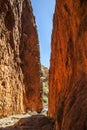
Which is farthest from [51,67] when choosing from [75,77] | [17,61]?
[75,77]

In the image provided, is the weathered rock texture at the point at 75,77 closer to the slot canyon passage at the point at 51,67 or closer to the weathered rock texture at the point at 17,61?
the slot canyon passage at the point at 51,67

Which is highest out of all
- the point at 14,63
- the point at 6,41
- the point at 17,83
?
the point at 6,41

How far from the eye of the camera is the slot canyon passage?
6.58m

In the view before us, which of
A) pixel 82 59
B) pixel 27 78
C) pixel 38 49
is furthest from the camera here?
pixel 38 49

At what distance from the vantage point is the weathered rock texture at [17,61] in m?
20.6

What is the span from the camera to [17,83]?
80.5 ft

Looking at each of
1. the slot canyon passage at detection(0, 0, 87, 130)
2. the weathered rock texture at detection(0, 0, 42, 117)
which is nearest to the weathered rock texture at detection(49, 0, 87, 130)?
the slot canyon passage at detection(0, 0, 87, 130)

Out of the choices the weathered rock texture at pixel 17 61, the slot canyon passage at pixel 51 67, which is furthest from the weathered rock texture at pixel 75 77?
the weathered rock texture at pixel 17 61

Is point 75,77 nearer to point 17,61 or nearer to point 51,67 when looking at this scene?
point 51,67

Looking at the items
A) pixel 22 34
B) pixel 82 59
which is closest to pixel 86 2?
pixel 82 59

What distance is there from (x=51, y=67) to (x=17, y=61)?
4.63 meters

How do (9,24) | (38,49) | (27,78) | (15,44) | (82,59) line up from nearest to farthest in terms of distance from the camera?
(82,59)
(9,24)
(15,44)
(27,78)
(38,49)

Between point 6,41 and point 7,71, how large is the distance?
2469mm

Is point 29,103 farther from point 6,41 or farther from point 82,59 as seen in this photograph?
point 82,59
